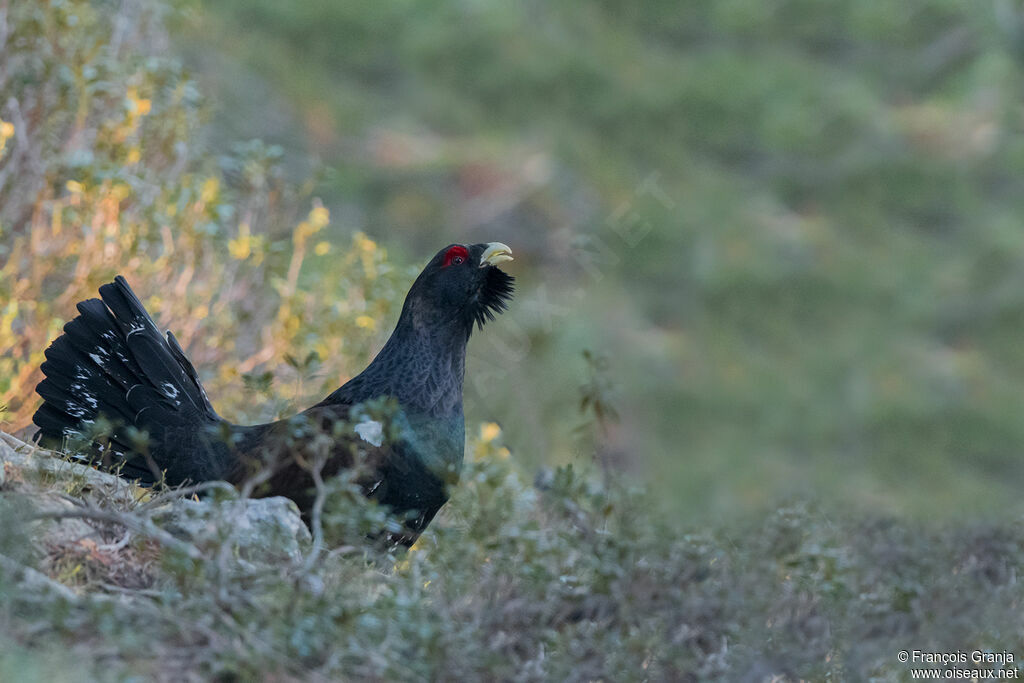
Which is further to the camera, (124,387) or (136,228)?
(136,228)

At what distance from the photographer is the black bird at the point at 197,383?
344 centimetres

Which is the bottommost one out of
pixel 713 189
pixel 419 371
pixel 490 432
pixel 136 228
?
pixel 419 371

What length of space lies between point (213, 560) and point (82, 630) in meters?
0.28

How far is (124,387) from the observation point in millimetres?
3637

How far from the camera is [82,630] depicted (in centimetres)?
208

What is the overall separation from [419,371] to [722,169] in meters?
7.17

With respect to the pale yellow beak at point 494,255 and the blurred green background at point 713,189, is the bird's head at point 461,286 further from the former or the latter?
the blurred green background at point 713,189

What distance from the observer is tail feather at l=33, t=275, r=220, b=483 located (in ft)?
11.6

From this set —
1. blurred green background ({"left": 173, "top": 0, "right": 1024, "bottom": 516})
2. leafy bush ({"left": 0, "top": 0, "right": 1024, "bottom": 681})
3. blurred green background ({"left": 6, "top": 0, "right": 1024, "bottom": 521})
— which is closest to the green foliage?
leafy bush ({"left": 0, "top": 0, "right": 1024, "bottom": 681})

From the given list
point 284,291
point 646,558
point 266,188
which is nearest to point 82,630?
point 646,558

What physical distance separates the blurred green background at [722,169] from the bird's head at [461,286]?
16.3 feet

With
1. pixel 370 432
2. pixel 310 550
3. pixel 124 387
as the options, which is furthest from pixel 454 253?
pixel 310 550

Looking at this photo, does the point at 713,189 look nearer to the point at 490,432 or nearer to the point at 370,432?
the point at 490,432

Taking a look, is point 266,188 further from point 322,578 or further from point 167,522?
point 322,578
